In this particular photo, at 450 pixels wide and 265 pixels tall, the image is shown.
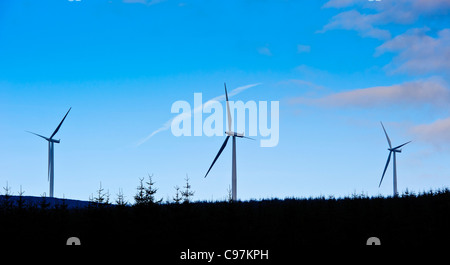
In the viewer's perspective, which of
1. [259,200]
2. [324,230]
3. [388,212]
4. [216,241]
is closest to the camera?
[216,241]

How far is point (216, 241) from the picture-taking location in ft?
108

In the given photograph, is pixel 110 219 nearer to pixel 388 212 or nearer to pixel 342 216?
pixel 342 216
